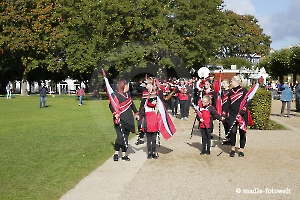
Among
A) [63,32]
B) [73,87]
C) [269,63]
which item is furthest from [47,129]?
[73,87]

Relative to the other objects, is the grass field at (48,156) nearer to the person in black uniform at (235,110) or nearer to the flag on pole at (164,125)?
the flag on pole at (164,125)

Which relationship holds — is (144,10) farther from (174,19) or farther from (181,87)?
(181,87)

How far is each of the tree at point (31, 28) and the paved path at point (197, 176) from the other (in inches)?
1474

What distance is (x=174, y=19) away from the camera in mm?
38281

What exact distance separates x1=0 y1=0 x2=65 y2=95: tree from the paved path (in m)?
37.4

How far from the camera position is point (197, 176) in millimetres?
8125

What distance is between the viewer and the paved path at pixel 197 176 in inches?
270

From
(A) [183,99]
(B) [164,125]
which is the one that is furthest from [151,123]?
(A) [183,99]

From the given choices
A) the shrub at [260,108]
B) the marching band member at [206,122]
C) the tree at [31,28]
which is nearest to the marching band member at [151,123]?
the marching band member at [206,122]

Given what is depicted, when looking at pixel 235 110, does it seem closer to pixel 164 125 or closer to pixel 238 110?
pixel 238 110

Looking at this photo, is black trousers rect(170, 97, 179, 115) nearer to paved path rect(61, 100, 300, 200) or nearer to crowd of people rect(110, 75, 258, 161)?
paved path rect(61, 100, 300, 200)

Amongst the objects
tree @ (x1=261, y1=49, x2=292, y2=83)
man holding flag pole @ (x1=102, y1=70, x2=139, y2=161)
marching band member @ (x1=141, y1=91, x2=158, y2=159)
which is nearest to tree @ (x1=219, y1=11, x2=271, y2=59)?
tree @ (x1=261, y1=49, x2=292, y2=83)

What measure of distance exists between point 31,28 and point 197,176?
43.2 meters

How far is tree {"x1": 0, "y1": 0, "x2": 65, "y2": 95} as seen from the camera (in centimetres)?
4634
